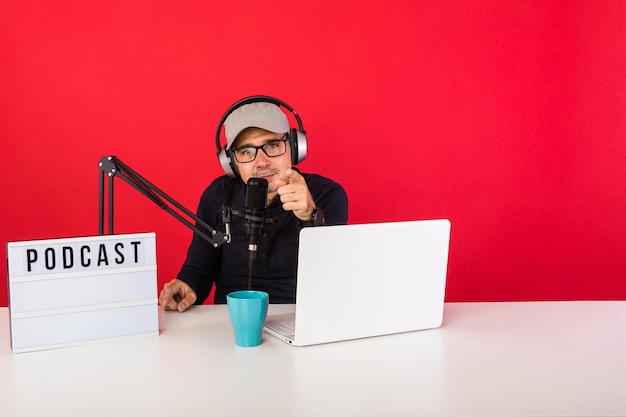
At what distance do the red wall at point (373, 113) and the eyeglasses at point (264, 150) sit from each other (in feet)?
2.93

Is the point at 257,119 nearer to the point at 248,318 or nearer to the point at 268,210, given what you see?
the point at 268,210

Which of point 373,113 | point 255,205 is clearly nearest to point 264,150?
point 255,205

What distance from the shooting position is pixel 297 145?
2195mm

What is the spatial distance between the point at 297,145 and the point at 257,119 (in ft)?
0.50

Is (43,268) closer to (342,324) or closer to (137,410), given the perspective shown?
(137,410)

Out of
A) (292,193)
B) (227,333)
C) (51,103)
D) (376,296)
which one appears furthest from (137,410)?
(51,103)

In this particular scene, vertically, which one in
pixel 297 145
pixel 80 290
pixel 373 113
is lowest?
pixel 80 290

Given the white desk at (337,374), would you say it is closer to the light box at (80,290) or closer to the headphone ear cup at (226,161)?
the light box at (80,290)

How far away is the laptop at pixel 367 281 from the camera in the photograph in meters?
1.42

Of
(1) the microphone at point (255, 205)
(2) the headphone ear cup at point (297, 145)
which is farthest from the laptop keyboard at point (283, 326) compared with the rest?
(2) the headphone ear cup at point (297, 145)

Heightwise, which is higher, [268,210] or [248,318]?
[268,210]

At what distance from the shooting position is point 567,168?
329 centimetres

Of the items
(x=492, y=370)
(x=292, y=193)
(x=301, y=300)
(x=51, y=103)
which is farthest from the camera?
(x=51, y=103)

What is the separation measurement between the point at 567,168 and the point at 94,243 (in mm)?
2489
